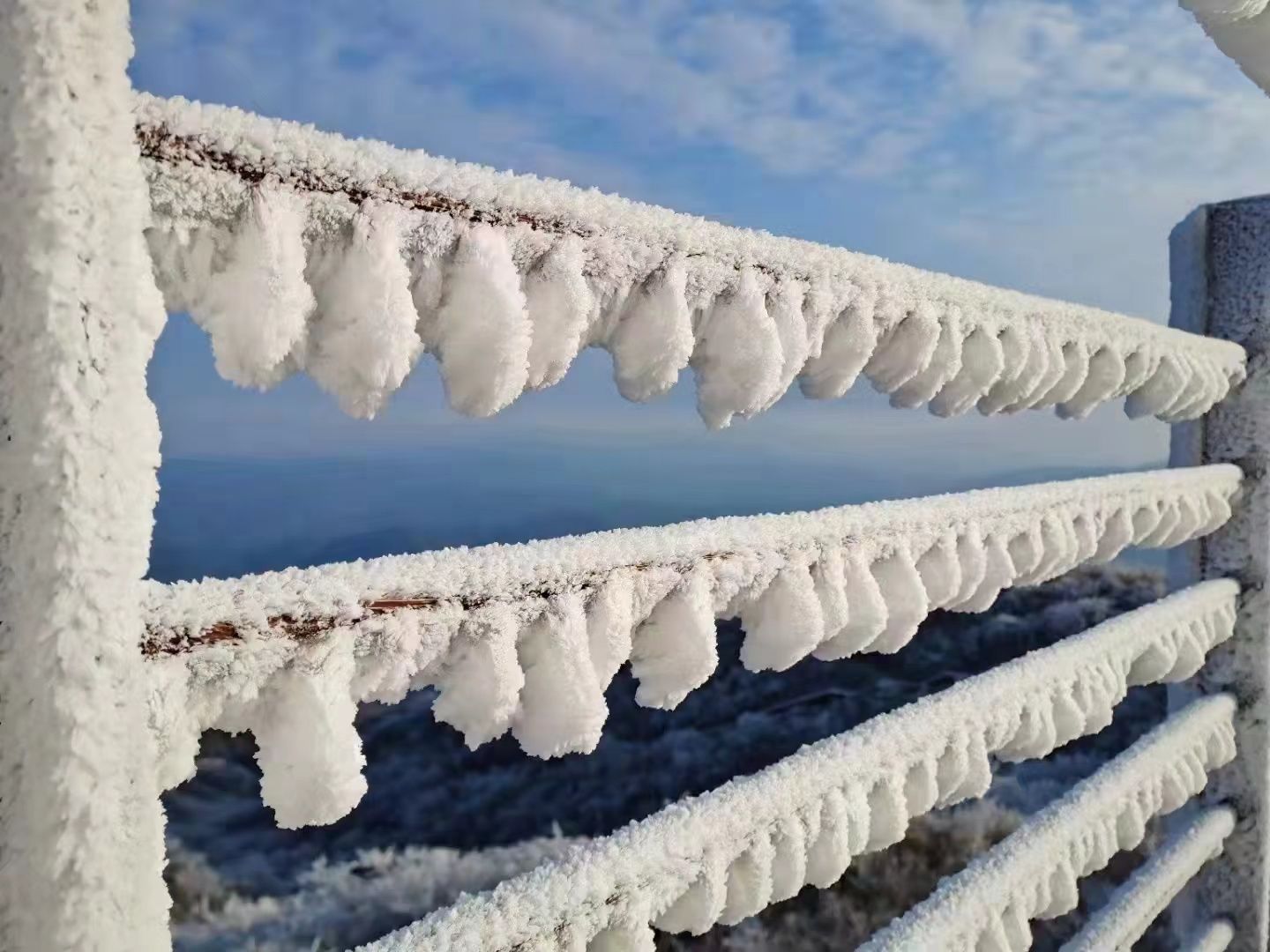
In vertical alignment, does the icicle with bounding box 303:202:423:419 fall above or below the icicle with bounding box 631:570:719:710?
above

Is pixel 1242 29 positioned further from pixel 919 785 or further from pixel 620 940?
pixel 620 940

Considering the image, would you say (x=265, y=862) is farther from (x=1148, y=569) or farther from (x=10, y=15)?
(x=1148, y=569)

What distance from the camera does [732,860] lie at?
0.64m

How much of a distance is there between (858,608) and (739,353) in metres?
0.25

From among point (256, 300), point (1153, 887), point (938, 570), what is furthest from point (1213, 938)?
point (256, 300)

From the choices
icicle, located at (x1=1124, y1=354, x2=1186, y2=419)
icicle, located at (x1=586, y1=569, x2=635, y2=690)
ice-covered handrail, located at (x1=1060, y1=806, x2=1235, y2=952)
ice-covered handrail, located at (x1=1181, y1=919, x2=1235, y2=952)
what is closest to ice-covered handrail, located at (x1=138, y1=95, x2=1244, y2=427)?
icicle, located at (x1=586, y1=569, x2=635, y2=690)

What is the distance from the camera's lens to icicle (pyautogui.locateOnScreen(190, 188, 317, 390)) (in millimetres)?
347

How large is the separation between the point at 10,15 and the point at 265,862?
3.55 meters

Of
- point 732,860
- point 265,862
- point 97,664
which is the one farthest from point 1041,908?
point 265,862

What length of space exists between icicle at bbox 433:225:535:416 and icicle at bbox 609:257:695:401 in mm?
87

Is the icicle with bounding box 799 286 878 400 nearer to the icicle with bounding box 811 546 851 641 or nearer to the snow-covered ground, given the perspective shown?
the icicle with bounding box 811 546 851 641

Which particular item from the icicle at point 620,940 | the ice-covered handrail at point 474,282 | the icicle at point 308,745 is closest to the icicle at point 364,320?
the ice-covered handrail at point 474,282

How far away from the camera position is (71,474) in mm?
304

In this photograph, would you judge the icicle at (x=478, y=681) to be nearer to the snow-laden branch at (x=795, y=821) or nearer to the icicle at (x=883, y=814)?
the snow-laden branch at (x=795, y=821)
